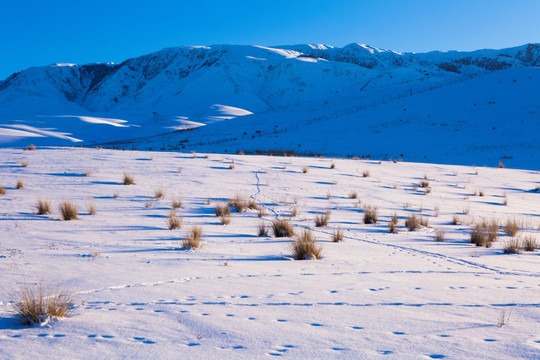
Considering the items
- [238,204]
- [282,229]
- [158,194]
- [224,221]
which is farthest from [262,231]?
[158,194]

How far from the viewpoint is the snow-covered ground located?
2.31 metres

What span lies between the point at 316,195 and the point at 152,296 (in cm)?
761

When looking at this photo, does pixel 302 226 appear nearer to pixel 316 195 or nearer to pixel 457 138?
pixel 316 195

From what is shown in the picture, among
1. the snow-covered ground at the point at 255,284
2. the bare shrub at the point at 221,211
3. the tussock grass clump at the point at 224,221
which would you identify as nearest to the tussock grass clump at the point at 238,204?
the snow-covered ground at the point at 255,284

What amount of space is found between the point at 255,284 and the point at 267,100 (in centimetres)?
9839

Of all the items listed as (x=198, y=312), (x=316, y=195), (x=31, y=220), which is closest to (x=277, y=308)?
(x=198, y=312)

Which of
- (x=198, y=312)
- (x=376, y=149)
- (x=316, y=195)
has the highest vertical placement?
(x=376, y=149)

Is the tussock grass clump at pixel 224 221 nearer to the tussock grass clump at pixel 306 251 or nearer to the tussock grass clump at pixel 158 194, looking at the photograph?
the tussock grass clump at pixel 306 251

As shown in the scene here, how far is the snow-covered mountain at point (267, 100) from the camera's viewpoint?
3359 centimetres

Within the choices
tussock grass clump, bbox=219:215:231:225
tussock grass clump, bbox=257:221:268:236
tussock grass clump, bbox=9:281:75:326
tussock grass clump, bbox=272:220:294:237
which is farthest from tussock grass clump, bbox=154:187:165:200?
tussock grass clump, bbox=9:281:75:326

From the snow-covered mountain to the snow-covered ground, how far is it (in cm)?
2045

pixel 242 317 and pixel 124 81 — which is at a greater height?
pixel 124 81

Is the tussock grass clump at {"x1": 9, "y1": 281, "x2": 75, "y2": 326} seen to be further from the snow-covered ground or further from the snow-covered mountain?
the snow-covered mountain

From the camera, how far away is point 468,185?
1376 cm
